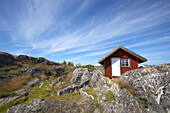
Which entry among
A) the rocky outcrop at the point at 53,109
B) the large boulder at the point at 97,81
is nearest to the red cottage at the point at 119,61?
the large boulder at the point at 97,81

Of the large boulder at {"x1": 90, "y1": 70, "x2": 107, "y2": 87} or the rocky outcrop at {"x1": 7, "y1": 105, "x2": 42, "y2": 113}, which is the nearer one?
the rocky outcrop at {"x1": 7, "y1": 105, "x2": 42, "y2": 113}

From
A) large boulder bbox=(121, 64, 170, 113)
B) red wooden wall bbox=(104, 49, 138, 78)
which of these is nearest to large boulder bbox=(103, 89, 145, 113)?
large boulder bbox=(121, 64, 170, 113)

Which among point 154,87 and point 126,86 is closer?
point 154,87

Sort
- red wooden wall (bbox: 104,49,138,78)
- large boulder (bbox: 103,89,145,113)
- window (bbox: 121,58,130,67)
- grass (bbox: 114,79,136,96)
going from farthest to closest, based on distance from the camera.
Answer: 1. window (bbox: 121,58,130,67)
2. red wooden wall (bbox: 104,49,138,78)
3. grass (bbox: 114,79,136,96)
4. large boulder (bbox: 103,89,145,113)

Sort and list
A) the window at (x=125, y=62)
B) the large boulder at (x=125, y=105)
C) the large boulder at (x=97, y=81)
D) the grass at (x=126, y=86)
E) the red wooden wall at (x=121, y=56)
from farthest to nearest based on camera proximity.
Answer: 1. the window at (x=125, y=62)
2. the red wooden wall at (x=121, y=56)
3. the large boulder at (x=97, y=81)
4. the grass at (x=126, y=86)
5. the large boulder at (x=125, y=105)

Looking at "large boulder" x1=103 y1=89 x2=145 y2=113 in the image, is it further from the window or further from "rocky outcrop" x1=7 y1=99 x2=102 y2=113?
the window

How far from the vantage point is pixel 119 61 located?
12109mm

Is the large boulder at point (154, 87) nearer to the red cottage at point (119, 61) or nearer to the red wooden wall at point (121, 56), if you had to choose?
the red cottage at point (119, 61)

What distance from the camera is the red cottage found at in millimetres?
11823

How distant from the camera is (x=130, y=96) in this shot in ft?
20.1

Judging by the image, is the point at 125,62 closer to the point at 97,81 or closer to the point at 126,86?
the point at 97,81

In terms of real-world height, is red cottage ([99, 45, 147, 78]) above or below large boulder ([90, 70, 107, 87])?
above

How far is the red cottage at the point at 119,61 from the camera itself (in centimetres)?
1182

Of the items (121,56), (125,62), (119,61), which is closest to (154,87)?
(119,61)
